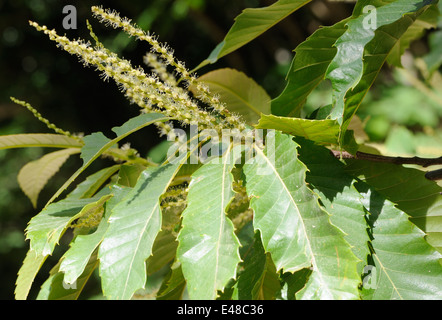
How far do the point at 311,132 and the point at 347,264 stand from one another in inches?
7.6

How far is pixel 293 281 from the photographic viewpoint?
58 cm

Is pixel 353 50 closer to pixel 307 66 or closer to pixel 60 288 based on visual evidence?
pixel 307 66

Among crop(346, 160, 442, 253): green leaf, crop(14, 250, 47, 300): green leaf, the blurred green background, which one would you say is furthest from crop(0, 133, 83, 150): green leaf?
the blurred green background

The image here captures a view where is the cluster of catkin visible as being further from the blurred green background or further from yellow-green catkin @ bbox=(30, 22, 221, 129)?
the blurred green background

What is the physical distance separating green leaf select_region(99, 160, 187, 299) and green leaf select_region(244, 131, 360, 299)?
13 centimetres

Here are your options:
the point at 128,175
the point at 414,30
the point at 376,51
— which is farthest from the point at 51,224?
the point at 414,30

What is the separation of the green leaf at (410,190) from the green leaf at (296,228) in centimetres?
16

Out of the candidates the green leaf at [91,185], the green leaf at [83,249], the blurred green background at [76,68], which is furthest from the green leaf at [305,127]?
the blurred green background at [76,68]

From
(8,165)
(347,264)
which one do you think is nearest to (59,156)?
(347,264)

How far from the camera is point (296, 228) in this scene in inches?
21.6

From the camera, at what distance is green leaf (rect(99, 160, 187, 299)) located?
532 millimetres

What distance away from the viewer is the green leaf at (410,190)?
673 mm

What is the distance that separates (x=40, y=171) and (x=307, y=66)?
0.67m

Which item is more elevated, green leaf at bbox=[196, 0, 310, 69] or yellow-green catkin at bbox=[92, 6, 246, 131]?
green leaf at bbox=[196, 0, 310, 69]
